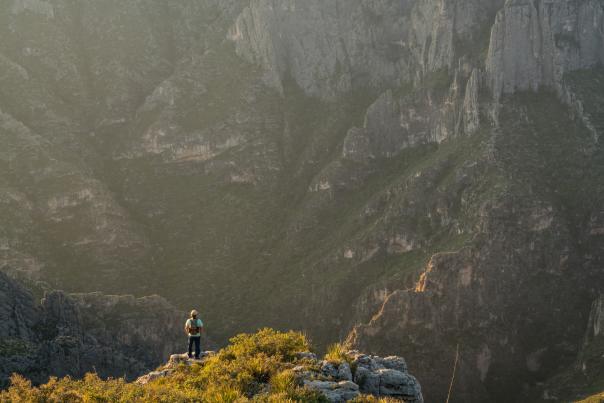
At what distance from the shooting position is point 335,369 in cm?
3425

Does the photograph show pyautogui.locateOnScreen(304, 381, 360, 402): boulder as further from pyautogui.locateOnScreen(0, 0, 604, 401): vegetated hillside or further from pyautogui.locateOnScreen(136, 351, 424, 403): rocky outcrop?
pyautogui.locateOnScreen(0, 0, 604, 401): vegetated hillside

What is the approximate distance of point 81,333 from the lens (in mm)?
101938

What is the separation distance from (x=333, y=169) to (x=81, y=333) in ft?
223

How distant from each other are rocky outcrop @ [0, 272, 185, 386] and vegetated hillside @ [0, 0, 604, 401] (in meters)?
18.5

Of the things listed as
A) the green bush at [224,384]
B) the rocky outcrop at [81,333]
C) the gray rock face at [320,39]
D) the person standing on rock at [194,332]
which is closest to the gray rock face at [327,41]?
the gray rock face at [320,39]

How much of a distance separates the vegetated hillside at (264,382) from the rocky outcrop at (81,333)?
40.4 metres

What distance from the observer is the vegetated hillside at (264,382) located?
102 ft

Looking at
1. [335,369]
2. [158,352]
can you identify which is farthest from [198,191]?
[335,369]

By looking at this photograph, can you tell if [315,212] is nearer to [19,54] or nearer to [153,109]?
[153,109]

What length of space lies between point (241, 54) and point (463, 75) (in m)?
61.9

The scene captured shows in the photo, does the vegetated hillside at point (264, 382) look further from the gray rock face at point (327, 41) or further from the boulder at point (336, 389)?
the gray rock face at point (327, 41)

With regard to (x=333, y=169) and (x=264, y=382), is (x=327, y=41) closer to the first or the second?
(x=333, y=169)

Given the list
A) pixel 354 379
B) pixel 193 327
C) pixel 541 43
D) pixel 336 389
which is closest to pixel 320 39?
pixel 541 43

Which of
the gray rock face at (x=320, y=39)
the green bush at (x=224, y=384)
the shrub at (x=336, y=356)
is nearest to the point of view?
the green bush at (x=224, y=384)
